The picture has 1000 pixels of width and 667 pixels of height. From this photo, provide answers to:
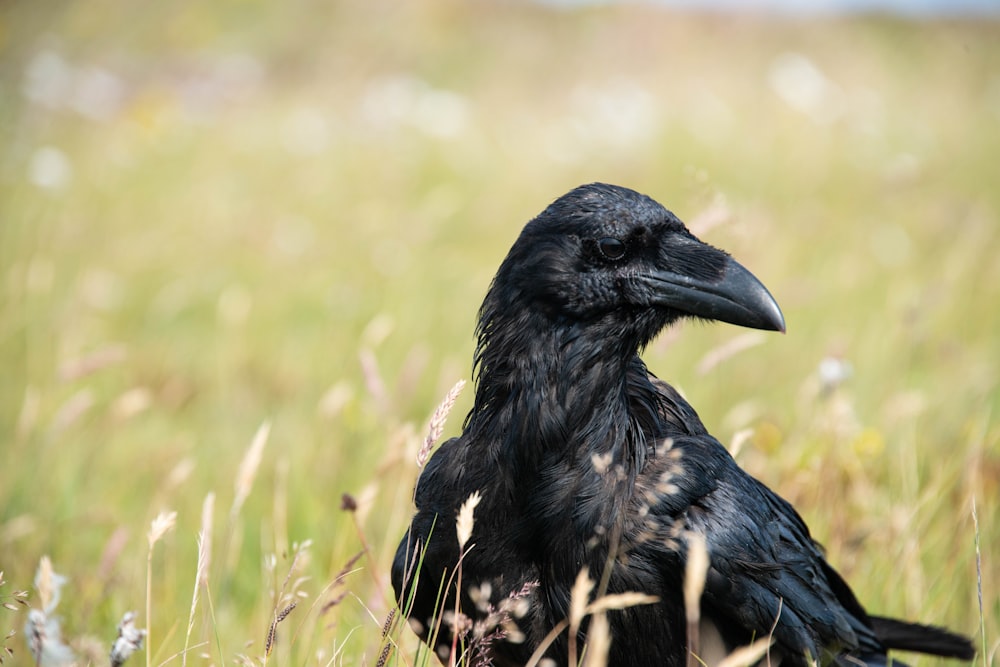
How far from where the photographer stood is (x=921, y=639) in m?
2.51

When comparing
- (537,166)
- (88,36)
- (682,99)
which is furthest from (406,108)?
(88,36)

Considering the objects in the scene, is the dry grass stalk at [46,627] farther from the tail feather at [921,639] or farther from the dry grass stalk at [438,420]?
the tail feather at [921,639]

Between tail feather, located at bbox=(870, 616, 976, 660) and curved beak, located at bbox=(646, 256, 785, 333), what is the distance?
3.27 ft

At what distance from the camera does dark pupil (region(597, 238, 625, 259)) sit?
2.15 metres

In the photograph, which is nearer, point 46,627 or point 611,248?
point 46,627

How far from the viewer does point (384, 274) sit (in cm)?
594

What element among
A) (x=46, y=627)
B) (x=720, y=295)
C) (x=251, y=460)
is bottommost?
(x=46, y=627)

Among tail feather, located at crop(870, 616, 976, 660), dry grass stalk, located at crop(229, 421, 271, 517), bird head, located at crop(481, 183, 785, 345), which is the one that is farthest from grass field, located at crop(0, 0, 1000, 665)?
bird head, located at crop(481, 183, 785, 345)

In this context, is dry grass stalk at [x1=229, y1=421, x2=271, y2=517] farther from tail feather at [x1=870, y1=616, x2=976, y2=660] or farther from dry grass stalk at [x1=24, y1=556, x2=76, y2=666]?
tail feather at [x1=870, y1=616, x2=976, y2=660]

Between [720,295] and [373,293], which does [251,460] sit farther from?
[373,293]

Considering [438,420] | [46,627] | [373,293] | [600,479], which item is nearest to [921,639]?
[600,479]

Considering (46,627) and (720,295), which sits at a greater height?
(720,295)

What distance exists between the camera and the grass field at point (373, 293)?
120 inches

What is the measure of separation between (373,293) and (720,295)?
377cm
